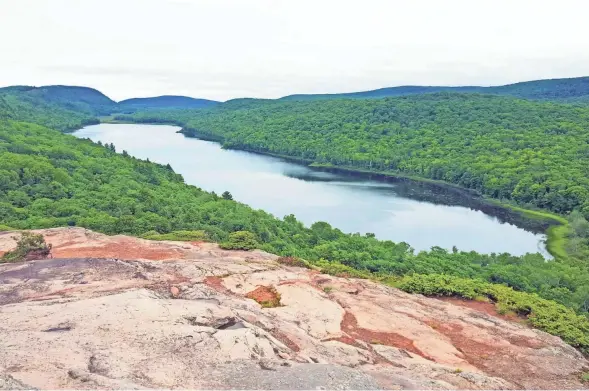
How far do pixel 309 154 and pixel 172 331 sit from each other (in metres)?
108

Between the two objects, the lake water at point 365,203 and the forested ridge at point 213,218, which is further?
the lake water at point 365,203

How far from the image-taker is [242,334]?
46.0 feet

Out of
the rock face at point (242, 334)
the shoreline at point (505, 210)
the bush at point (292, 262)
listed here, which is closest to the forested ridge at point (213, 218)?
the bush at point (292, 262)

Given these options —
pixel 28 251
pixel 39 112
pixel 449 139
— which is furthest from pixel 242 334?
pixel 39 112

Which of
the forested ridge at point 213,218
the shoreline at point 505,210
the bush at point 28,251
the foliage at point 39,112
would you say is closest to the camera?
the bush at point 28,251

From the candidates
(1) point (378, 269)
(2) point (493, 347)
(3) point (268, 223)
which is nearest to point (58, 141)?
(3) point (268, 223)

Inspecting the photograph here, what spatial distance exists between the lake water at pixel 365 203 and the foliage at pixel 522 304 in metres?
30.5

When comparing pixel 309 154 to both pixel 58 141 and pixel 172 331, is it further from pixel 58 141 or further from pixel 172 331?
pixel 172 331

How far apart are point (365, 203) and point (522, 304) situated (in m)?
51.4

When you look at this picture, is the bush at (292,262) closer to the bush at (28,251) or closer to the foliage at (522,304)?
the foliage at (522,304)

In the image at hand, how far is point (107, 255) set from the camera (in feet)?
78.6

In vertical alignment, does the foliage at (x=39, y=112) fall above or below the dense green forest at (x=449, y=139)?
above

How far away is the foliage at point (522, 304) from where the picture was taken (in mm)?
19656

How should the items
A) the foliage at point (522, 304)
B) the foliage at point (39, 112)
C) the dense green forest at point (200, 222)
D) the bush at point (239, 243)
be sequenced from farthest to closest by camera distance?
the foliage at point (39, 112)
the dense green forest at point (200, 222)
the bush at point (239, 243)
the foliage at point (522, 304)
